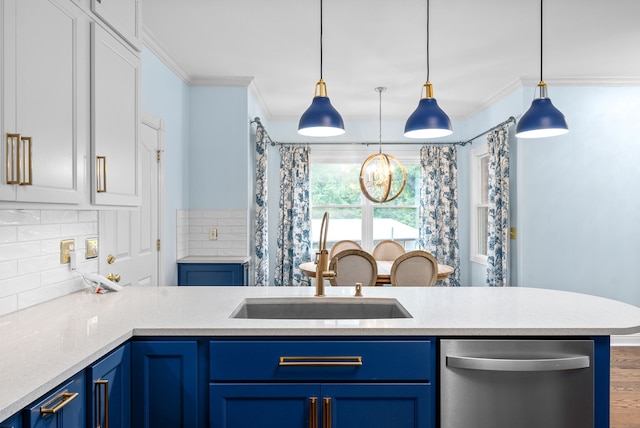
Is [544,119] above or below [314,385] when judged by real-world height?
above

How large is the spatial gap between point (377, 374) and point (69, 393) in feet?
3.12

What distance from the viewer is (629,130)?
13.9 feet

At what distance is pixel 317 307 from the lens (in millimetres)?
2002

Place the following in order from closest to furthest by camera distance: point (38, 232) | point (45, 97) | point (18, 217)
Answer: point (45, 97)
point (18, 217)
point (38, 232)

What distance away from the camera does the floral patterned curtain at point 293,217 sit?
5.56m

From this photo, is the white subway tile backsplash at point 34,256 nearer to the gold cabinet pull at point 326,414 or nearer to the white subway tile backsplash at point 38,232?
the white subway tile backsplash at point 38,232

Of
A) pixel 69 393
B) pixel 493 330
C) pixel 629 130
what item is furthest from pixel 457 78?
pixel 69 393

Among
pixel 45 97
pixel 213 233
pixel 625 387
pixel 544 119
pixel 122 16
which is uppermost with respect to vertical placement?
pixel 122 16

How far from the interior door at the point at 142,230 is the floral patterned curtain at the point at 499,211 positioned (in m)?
3.32

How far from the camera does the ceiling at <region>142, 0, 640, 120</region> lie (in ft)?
9.48

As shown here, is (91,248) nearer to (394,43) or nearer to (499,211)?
(394,43)

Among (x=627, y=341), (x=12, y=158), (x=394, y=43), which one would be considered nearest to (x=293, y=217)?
(x=394, y=43)

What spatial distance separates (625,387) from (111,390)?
11.7 ft

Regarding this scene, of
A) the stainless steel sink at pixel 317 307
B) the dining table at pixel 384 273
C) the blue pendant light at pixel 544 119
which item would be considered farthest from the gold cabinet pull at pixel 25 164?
the dining table at pixel 384 273
